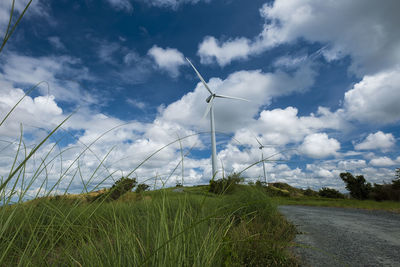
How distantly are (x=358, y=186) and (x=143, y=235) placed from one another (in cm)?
3107

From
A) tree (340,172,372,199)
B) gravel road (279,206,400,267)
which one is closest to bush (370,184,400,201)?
tree (340,172,372,199)

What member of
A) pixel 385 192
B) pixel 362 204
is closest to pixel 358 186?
pixel 385 192

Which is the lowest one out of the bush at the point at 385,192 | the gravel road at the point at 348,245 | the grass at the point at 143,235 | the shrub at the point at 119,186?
the gravel road at the point at 348,245

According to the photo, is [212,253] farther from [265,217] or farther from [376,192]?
[376,192]

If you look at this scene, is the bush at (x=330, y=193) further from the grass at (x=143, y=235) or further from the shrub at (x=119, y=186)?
the shrub at (x=119, y=186)

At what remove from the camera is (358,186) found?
26344 millimetres

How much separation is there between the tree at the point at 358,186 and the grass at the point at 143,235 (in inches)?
969

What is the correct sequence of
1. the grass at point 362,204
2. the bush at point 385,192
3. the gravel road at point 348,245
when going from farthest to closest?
the bush at point 385,192 → the grass at point 362,204 → the gravel road at point 348,245

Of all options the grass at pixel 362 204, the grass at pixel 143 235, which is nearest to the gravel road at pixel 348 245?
the grass at pixel 143 235

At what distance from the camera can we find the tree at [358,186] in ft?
84.2

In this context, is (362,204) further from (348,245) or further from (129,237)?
(129,237)

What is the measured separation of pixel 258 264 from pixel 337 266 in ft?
5.29

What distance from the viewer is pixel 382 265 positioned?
4.52m

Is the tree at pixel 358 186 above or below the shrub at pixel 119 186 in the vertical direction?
above
